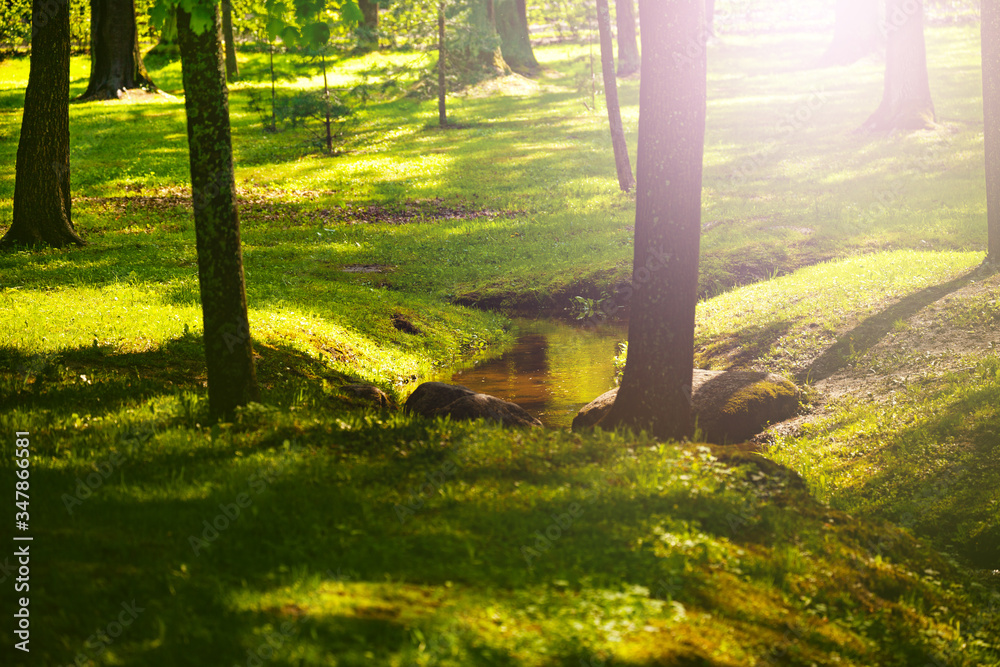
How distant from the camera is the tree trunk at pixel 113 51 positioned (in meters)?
33.4

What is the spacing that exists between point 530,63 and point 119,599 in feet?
155

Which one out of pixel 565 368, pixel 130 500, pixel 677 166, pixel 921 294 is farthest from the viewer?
pixel 565 368

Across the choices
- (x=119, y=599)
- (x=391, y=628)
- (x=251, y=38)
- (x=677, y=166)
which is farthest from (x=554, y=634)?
(x=251, y=38)

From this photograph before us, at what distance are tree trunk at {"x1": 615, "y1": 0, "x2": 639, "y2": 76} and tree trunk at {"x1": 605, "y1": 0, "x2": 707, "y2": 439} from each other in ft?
108

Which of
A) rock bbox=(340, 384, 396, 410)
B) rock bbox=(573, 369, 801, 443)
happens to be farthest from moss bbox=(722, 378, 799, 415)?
rock bbox=(340, 384, 396, 410)

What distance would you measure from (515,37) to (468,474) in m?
44.9

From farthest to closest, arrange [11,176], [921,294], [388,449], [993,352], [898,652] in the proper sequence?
1. [11,176]
2. [921,294]
3. [993,352]
4. [388,449]
5. [898,652]

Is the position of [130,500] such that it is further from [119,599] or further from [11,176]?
[11,176]

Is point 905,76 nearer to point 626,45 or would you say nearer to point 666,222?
point 626,45

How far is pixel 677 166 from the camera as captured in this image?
8.34m

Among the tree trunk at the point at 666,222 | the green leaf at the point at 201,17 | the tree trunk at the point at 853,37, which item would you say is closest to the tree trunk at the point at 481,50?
the tree trunk at the point at 853,37

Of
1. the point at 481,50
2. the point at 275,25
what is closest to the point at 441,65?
the point at 481,50

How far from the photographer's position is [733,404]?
10.7m

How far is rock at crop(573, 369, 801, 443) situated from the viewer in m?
10.4
